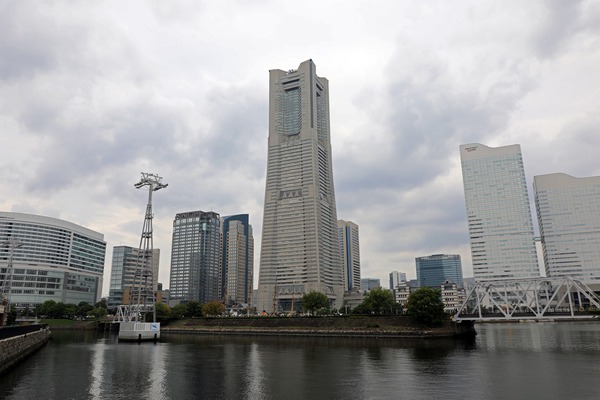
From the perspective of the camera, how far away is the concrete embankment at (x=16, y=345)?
61.6 meters

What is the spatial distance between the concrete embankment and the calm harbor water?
2078mm

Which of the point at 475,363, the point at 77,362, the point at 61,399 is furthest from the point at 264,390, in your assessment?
the point at 77,362

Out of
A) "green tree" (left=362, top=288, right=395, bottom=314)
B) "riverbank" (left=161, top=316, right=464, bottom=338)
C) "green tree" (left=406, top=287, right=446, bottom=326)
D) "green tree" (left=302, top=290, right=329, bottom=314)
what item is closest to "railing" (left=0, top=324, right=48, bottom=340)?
"riverbank" (left=161, top=316, right=464, bottom=338)

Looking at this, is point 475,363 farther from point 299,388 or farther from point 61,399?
point 61,399

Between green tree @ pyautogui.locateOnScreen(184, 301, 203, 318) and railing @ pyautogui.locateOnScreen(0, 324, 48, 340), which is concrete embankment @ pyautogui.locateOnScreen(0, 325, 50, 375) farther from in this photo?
green tree @ pyautogui.locateOnScreen(184, 301, 203, 318)

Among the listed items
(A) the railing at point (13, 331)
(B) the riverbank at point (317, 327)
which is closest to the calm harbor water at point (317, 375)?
(A) the railing at point (13, 331)

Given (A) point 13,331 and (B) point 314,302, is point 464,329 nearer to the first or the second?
(B) point 314,302

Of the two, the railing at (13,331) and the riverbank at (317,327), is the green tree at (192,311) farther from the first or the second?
Result: the railing at (13,331)

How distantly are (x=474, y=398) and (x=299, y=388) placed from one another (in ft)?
60.8

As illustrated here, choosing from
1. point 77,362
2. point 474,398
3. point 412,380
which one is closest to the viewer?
point 474,398

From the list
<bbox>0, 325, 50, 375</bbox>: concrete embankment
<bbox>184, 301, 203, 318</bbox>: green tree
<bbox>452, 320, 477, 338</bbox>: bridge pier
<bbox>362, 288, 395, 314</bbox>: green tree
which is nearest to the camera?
<bbox>0, 325, 50, 375</bbox>: concrete embankment

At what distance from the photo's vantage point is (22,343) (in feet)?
255

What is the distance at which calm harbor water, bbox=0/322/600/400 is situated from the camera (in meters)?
46.0

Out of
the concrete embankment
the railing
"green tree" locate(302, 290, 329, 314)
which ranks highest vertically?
"green tree" locate(302, 290, 329, 314)
